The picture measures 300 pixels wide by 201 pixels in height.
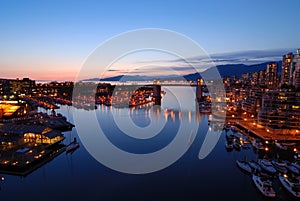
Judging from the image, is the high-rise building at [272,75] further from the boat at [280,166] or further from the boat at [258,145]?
the boat at [280,166]

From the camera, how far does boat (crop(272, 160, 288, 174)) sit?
3734mm

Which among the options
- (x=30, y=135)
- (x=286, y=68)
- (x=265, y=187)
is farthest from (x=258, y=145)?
(x=286, y=68)

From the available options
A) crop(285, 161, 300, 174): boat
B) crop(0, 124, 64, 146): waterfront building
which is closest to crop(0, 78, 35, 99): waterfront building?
crop(0, 124, 64, 146): waterfront building

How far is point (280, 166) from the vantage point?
3816 millimetres

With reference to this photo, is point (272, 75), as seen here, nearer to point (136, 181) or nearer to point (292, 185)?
point (292, 185)

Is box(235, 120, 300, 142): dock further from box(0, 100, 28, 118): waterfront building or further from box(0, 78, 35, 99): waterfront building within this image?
box(0, 78, 35, 99): waterfront building

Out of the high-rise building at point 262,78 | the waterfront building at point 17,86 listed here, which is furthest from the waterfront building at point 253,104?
the waterfront building at point 17,86

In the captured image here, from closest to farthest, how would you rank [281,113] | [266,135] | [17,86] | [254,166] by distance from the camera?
[254,166], [266,135], [281,113], [17,86]

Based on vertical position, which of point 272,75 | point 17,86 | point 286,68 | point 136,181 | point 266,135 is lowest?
point 136,181

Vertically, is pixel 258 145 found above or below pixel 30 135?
below

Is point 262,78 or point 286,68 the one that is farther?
point 262,78

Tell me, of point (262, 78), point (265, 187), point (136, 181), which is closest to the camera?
point (265, 187)

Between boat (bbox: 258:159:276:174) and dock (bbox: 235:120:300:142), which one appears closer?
boat (bbox: 258:159:276:174)

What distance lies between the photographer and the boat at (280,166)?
12.3 ft
